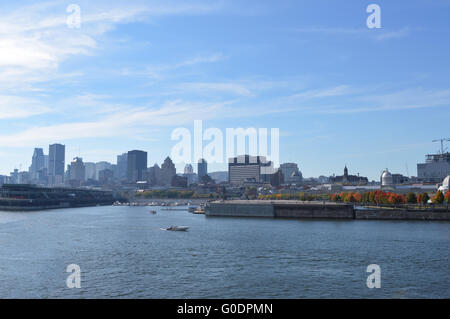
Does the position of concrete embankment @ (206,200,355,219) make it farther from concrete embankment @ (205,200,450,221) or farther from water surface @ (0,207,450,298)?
water surface @ (0,207,450,298)

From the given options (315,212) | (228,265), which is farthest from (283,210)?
(228,265)

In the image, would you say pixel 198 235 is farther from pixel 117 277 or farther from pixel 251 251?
pixel 117 277

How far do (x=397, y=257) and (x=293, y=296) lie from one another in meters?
23.2

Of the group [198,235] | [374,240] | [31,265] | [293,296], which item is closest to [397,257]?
[374,240]

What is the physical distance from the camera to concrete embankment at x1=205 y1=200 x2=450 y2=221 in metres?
106

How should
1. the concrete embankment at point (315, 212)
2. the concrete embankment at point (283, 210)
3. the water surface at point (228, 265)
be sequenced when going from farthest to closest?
1. the concrete embankment at point (283, 210)
2. the concrete embankment at point (315, 212)
3. the water surface at point (228, 265)

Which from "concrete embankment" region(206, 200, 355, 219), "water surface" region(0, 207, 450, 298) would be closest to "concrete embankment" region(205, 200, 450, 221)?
"concrete embankment" region(206, 200, 355, 219)

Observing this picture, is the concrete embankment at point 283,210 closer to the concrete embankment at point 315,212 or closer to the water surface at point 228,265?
the concrete embankment at point 315,212

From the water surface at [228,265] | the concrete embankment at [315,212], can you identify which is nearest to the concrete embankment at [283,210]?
the concrete embankment at [315,212]

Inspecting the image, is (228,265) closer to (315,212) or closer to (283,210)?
(315,212)

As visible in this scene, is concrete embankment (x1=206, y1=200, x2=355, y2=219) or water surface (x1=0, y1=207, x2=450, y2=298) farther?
concrete embankment (x1=206, y1=200, x2=355, y2=219)

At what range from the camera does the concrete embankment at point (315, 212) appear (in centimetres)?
10575

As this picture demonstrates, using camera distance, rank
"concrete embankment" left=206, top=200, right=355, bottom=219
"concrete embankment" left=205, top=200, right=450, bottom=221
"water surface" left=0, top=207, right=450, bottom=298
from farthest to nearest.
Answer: "concrete embankment" left=206, top=200, right=355, bottom=219 < "concrete embankment" left=205, top=200, right=450, bottom=221 < "water surface" left=0, top=207, right=450, bottom=298

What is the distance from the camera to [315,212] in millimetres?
115062
